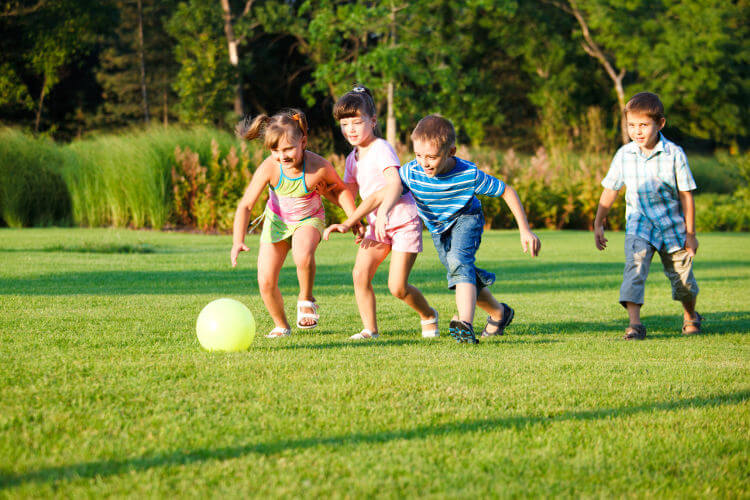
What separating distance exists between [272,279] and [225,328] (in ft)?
3.00

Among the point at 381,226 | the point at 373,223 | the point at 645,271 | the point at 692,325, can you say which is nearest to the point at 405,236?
the point at 373,223

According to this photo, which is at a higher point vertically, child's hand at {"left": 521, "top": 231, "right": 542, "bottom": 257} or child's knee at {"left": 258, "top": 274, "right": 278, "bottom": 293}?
child's hand at {"left": 521, "top": 231, "right": 542, "bottom": 257}

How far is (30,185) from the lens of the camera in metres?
19.2

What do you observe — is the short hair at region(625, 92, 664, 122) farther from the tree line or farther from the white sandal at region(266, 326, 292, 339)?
the tree line

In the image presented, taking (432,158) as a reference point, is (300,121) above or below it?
above

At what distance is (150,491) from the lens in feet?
8.35

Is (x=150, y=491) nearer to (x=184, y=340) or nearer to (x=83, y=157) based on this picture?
(x=184, y=340)

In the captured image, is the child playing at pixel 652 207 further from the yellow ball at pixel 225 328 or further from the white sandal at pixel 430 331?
the yellow ball at pixel 225 328

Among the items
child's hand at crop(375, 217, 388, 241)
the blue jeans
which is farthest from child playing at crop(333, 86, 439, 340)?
the blue jeans

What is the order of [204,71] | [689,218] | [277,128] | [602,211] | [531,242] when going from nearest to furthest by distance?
[531,242] < [277,128] < [689,218] < [602,211] < [204,71]

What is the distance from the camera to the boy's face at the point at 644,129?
6.04 metres

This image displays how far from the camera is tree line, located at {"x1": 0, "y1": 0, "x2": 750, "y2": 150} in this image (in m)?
33.2

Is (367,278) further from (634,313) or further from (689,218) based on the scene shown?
(689,218)

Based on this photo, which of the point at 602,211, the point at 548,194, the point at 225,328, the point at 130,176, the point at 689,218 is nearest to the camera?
the point at 225,328
